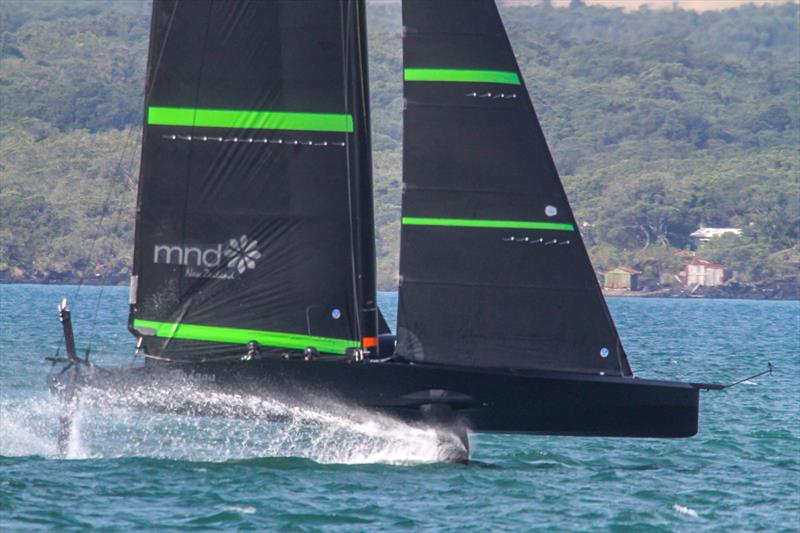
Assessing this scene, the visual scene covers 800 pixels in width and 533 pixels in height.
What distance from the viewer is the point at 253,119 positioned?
17.8 meters

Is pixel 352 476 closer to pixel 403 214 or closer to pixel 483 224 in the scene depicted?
pixel 403 214

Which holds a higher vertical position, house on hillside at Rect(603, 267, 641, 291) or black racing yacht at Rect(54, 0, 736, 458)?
house on hillside at Rect(603, 267, 641, 291)

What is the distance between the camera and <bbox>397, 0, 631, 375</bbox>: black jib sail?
1761 centimetres

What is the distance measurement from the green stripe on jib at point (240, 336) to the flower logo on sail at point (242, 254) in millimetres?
683

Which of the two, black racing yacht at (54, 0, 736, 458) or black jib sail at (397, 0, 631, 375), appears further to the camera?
black jib sail at (397, 0, 631, 375)

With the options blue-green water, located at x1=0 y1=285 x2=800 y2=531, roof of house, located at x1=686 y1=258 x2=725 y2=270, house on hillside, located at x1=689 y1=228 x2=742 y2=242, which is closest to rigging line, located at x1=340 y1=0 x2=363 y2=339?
blue-green water, located at x1=0 y1=285 x2=800 y2=531

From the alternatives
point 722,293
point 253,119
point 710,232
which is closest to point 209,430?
point 253,119

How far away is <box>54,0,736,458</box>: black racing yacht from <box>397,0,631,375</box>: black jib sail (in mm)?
15

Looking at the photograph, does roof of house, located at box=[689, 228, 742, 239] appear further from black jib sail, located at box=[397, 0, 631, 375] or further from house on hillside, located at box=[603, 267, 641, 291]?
black jib sail, located at box=[397, 0, 631, 375]

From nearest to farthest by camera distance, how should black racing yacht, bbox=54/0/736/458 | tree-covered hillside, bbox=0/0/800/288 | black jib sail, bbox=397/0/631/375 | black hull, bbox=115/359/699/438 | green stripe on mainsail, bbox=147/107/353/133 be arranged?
1. black hull, bbox=115/359/699/438
2. black racing yacht, bbox=54/0/736/458
3. black jib sail, bbox=397/0/631/375
4. green stripe on mainsail, bbox=147/107/353/133
5. tree-covered hillside, bbox=0/0/800/288

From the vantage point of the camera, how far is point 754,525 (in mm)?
15898

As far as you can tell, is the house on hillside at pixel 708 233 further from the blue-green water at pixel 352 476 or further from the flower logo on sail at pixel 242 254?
the flower logo on sail at pixel 242 254

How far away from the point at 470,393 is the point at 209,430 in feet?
15.9

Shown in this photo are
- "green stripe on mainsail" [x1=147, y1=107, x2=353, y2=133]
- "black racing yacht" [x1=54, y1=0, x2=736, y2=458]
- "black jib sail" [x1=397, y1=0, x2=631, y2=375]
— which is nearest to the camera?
"black racing yacht" [x1=54, y1=0, x2=736, y2=458]
